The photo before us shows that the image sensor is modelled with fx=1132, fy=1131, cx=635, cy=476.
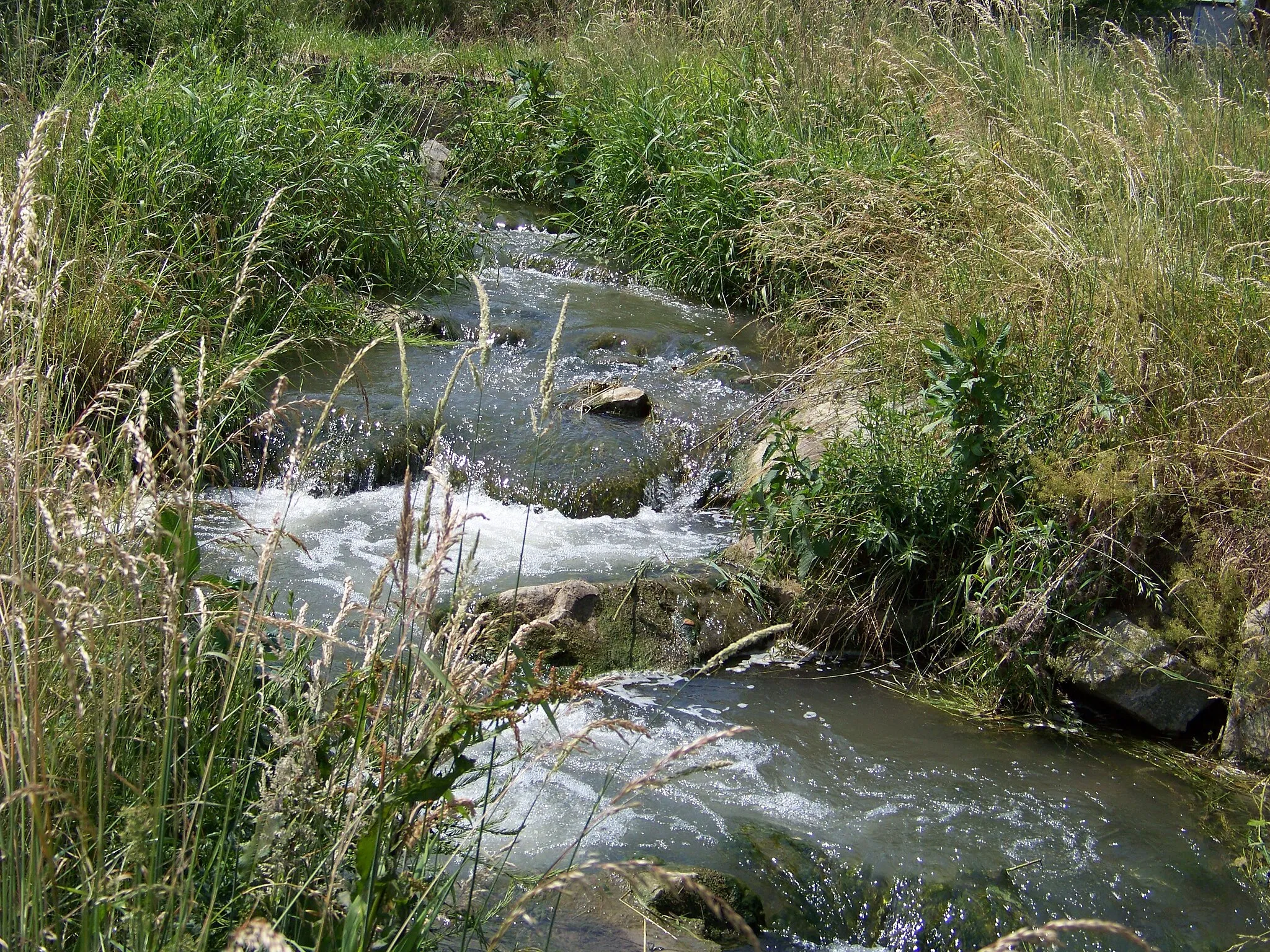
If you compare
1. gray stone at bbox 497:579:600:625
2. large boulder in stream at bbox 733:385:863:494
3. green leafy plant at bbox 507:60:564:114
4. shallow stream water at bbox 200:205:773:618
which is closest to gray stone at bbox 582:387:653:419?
shallow stream water at bbox 200:205:773:618

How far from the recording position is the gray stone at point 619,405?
20.6ft

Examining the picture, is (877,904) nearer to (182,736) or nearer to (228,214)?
(182,736)

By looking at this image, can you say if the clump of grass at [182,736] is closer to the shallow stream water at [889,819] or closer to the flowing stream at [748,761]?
the flowing stream at [748,761]

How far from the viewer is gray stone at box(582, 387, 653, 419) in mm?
6281

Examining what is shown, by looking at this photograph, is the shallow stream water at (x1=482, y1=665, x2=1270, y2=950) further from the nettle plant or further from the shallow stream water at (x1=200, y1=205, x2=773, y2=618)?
the shallow stream water at (x1=200, y1=205, x2=773, y2=618)

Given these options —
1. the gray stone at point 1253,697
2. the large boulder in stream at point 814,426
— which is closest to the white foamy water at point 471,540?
the large boulder in stream at point 814,426

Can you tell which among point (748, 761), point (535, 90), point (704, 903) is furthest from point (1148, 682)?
point (535, 90)

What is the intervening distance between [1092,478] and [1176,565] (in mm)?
429

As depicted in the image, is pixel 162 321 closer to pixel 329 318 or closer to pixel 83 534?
pixel 329 318

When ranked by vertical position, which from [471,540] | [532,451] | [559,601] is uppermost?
[532,451]

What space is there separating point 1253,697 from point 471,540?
3.24m

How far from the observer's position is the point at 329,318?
6.66 m

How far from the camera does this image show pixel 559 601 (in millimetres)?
4309

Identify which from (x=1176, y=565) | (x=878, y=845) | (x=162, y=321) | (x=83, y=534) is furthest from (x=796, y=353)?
(x=83, y=534)
